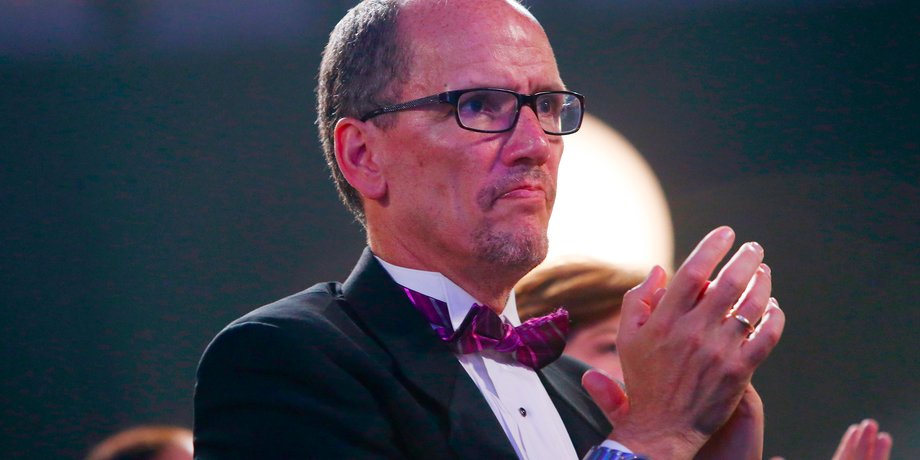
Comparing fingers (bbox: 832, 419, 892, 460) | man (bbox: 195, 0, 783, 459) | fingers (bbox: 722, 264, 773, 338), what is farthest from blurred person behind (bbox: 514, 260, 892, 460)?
fingers (bbox: 722, 264, 773, 338)

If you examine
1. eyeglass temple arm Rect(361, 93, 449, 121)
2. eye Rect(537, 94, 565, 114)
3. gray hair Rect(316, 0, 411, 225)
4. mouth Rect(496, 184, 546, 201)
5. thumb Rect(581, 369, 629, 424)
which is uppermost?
gray hair Rect(316, 0, 411, 225)

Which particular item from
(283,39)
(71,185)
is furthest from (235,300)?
(283,39)

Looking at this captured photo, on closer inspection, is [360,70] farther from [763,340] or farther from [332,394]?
[763,340]

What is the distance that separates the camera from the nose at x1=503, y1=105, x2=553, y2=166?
58.5 inches

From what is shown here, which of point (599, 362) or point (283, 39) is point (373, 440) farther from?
point (283, 39)

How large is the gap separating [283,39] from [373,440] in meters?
3.35

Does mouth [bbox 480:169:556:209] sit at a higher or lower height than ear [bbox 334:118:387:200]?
lower

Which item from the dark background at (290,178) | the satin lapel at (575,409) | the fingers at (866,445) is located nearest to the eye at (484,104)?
the satin lapel at (575,409)

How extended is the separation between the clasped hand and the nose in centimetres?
35

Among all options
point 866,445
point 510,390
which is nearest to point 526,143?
point 510,390

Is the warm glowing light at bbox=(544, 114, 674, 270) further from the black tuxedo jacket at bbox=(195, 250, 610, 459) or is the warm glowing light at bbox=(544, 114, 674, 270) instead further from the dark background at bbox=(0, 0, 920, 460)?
the black tuxedo jacket at bbox=(195, 250, 610, 459)

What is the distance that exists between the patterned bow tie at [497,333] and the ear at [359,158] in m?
0.21

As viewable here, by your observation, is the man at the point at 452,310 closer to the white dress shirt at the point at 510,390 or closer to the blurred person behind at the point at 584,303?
the white dress shirt at the point at 510,390

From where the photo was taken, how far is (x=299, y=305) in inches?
Answer: 54.7
